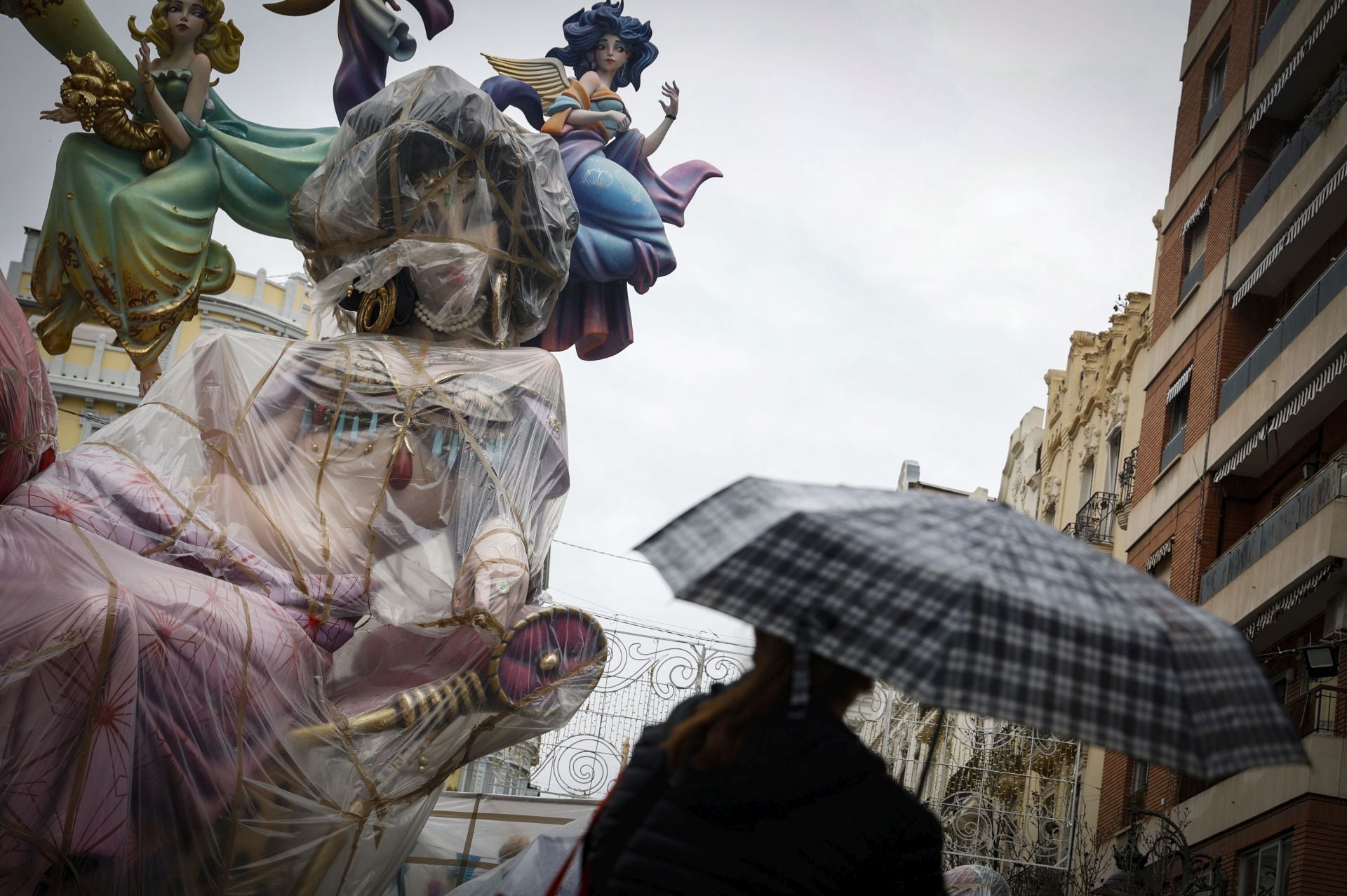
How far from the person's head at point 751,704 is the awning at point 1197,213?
22.2m

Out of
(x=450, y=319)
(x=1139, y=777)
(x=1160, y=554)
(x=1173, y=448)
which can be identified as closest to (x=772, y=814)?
(x=450, y=319)

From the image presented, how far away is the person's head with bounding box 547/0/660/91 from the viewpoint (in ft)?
34.8

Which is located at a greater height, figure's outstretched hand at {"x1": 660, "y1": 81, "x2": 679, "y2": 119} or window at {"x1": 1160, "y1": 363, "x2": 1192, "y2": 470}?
window at {"x1": 1160, "y1": 363, "x2": 1192, "y2": 470}

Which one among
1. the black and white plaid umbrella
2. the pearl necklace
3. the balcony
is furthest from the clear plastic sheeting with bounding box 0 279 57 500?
the balcony

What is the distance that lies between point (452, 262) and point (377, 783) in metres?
2.51

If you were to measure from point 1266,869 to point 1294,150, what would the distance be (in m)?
8.36

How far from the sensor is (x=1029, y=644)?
313cm

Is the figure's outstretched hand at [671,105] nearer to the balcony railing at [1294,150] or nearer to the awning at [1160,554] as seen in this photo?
the balcony railing at [1294,150]

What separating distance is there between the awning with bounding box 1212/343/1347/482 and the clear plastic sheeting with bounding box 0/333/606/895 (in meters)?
12.1

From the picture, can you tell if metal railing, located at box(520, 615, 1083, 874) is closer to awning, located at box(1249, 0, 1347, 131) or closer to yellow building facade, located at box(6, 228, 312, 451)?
awning, located at box(1249, 0, 1347, 131)

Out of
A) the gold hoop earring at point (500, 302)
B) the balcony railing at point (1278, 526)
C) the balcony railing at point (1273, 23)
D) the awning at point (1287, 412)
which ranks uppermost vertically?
the balcony railing at point (1273, 23)

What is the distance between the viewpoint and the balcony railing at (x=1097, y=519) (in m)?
27.5

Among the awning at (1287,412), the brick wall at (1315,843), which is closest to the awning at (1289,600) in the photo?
the awning at (1287,412)

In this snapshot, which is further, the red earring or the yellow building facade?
the yellow building facade
